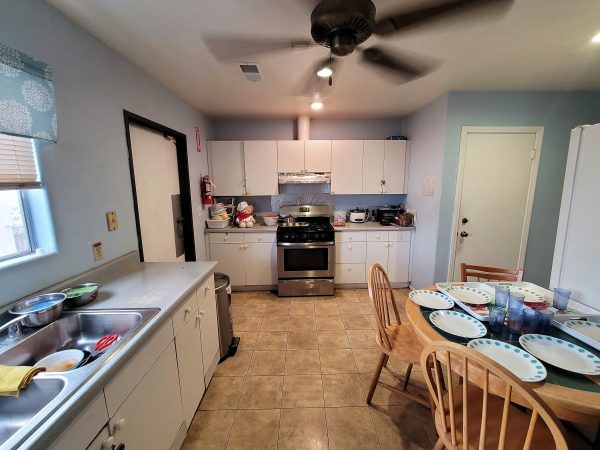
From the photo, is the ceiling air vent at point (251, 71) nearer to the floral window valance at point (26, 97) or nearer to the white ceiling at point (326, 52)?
the white ceiling at point (326, 52)

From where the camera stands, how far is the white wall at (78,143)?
3.83ft

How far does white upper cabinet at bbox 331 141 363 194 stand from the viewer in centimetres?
346

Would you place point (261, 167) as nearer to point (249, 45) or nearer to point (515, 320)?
point (249, 45)

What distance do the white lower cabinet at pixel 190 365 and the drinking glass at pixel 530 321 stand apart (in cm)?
174

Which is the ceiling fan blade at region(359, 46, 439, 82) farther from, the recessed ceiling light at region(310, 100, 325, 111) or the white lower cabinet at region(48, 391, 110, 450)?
the white lower cabinet at region(48, 391, 110, 450)

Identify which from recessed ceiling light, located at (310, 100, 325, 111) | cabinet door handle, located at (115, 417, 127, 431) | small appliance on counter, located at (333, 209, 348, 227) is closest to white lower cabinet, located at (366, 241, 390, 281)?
small appliance on counter, located at (333, 209, 348, 227)

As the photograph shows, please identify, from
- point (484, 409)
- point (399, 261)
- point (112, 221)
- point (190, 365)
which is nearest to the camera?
point (484, 409)

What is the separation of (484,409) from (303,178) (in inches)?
116

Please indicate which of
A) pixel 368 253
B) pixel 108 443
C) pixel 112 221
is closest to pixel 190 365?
pixel 108 443

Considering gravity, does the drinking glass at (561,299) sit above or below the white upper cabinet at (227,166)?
below

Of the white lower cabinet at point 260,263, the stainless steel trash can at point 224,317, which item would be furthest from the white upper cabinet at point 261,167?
the stainless steel trash can at point 224,317

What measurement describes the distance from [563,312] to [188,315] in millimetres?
2057

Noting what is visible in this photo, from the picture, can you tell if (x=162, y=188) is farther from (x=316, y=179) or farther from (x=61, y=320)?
(x=316, y=179)

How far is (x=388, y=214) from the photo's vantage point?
11.7 feet
